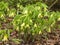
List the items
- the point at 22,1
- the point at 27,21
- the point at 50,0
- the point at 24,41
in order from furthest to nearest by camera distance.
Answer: the point at 50,0 < the point at 22,1 < the point at 24,41 < the point at 27,21

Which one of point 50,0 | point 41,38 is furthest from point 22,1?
point 41,38

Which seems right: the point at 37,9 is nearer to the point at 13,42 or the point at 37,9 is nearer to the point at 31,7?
the point at 31,7

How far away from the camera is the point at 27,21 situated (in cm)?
347

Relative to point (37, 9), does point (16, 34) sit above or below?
below

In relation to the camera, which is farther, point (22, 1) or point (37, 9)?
point (22, 1)

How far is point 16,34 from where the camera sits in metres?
4.25

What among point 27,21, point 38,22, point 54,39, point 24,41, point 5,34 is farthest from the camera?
point 54,39

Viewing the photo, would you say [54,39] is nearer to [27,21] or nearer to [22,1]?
[27,21]

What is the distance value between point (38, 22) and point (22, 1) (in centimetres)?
146

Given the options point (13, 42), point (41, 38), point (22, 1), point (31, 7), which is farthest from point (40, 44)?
point (22, 1)

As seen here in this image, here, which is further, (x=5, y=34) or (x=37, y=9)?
(x=37, y=9)

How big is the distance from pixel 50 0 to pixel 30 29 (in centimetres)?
196

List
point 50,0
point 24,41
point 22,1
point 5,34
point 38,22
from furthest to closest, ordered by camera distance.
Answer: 1. point 50,0
2. point 22,1
3. point 24,41
4. point 38,22
5. point 5,34

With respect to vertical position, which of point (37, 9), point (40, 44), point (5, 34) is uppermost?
point (37, 9)
